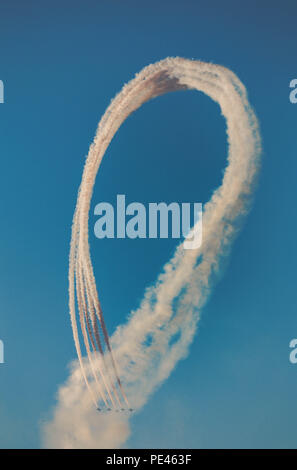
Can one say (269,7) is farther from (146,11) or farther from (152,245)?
(152,245)

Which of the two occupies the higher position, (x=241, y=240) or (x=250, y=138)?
(x=250, y=138)

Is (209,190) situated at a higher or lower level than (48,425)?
higher
